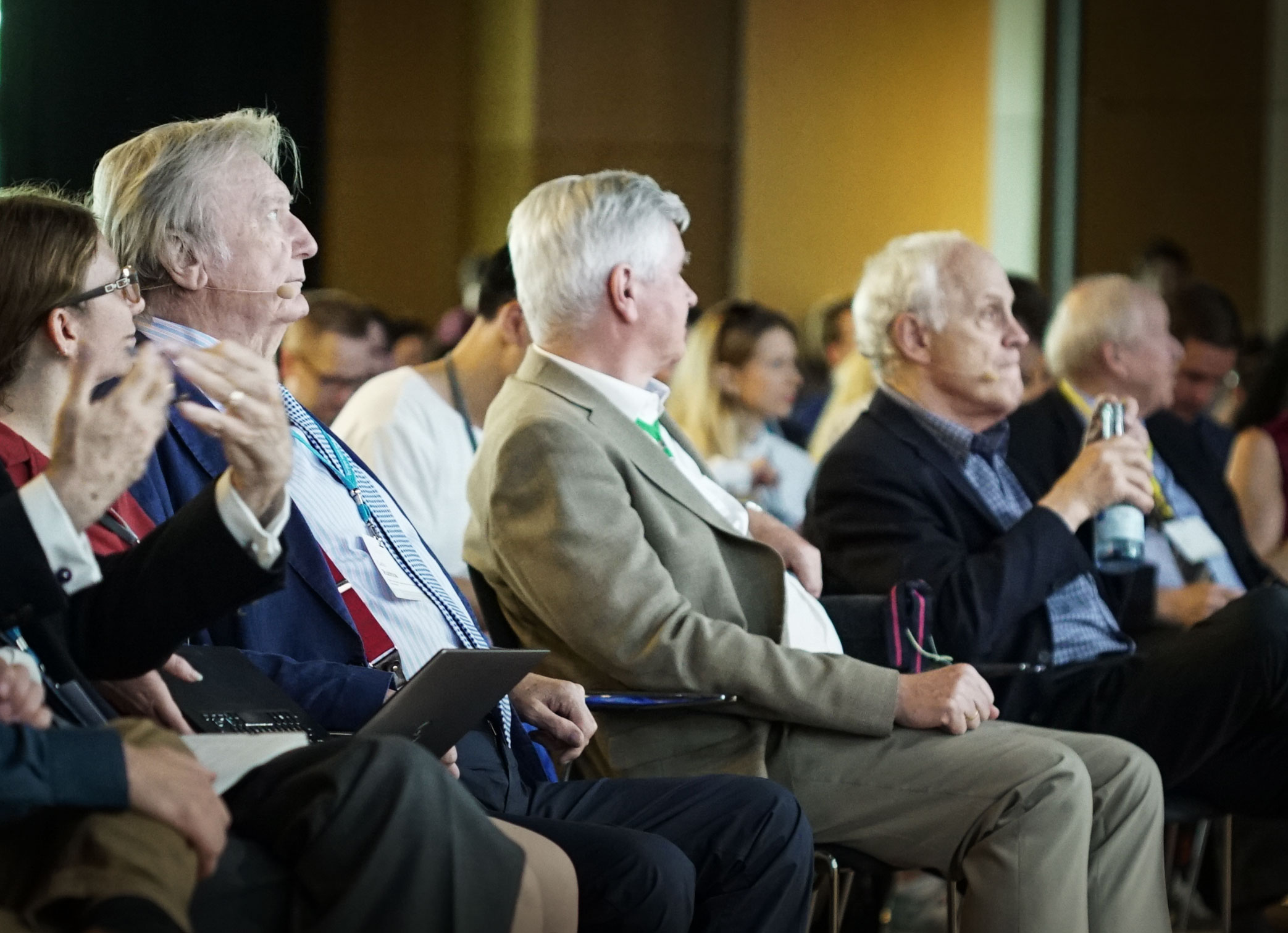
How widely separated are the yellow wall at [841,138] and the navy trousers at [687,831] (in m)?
5.53

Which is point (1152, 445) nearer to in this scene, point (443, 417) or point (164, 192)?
point (443, 417)

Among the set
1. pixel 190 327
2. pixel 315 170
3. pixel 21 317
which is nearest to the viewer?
pixel 21 317

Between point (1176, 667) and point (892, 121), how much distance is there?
16.8ft

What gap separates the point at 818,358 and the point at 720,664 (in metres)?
5.08

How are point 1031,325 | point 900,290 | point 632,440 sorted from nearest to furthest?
point 632,440 → point 900,290 → point 1031,325

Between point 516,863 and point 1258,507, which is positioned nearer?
point 516,863

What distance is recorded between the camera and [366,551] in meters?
2.38

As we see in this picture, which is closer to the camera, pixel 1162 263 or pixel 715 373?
pixel 715 373

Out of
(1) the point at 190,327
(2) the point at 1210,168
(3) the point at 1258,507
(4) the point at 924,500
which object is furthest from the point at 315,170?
(2) the point at 1210,168

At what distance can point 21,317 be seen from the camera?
6.60 ft

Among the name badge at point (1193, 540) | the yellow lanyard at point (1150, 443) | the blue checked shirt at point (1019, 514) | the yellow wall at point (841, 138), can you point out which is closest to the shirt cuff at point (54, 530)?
the blue checked shirt at point (1019, 514)

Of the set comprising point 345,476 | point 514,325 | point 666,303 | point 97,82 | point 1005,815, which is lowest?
point 1005,815

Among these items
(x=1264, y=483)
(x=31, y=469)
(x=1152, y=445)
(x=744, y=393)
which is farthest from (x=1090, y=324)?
(x=31, y=469)

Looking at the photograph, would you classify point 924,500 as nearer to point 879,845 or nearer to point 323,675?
point 879,845
